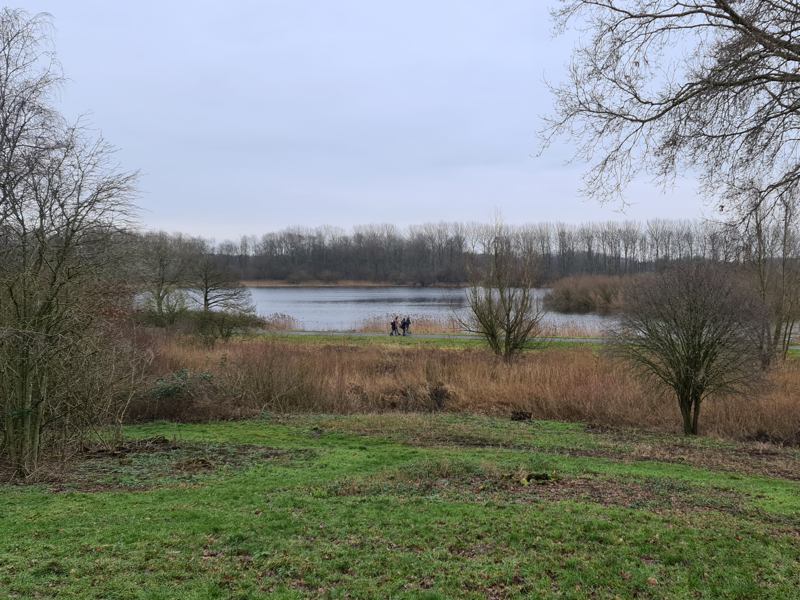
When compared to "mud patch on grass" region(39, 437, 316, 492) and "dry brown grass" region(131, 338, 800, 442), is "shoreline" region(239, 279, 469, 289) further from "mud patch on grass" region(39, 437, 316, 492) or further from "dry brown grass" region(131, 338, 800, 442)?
"mud patch on grass" region(39, 437, 316, 492)

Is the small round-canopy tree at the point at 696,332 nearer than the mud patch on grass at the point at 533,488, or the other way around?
the mud patch on grass at the point at 533,488

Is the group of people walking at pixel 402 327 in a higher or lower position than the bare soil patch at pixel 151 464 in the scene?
higher

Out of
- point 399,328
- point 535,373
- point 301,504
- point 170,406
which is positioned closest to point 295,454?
point 301,504

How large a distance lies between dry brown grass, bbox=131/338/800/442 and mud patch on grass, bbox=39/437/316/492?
14.5 feet

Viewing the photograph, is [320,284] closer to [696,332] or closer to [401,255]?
[401,255]

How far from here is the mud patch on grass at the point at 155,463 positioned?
7566 mm

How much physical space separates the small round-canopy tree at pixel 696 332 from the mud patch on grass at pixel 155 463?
312 inches

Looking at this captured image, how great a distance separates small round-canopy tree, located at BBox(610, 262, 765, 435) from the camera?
1227cm

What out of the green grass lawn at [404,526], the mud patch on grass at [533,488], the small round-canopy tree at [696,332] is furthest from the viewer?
the small round-canopy tree at [696,332]

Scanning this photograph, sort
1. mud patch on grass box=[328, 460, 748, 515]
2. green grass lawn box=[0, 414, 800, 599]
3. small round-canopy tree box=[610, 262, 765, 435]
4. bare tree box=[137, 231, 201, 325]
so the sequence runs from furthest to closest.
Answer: bare tree box=[137, 231, 201, 325], small round-canopy tree box=[610, 262, 765, 435], mud patch on grass box=[328, 460, 748, 515], green grass lawn box=[0, 414, 800, 599]

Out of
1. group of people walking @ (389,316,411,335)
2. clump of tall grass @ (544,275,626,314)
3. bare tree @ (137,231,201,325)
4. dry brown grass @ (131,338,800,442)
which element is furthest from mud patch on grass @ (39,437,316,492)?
clump of tall grass @ (544,275,626,314)

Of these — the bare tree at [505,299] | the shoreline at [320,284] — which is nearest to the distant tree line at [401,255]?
the shoreline at [320,284]

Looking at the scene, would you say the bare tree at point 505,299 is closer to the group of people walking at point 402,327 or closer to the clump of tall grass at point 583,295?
the group of people walking at point 402,327

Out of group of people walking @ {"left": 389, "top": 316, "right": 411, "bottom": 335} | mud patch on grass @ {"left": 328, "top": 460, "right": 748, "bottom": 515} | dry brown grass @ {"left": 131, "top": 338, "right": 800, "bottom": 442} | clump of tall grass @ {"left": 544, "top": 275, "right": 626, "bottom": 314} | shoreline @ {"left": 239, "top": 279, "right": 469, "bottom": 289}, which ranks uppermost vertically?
shoreline @ {"left": 239, "top": 279, "right": 469, "bottom": 289}
